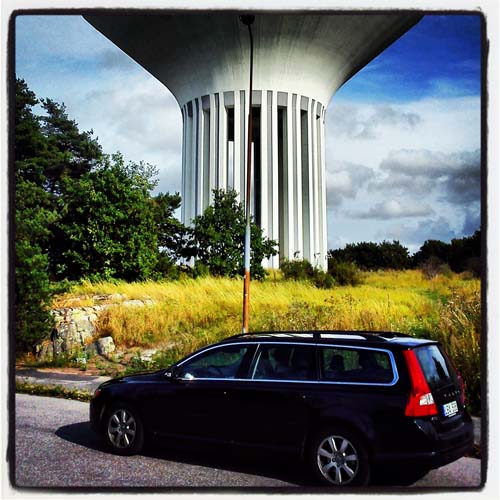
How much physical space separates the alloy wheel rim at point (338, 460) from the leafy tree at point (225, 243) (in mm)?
13101

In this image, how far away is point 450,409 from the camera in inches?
237

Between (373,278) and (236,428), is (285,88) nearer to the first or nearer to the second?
(373,278)

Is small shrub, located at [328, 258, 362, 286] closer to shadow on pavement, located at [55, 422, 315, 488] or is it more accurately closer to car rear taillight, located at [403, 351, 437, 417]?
shadow on pavement, located at [55, 422, 315, 488]

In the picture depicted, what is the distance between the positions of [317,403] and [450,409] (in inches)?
52.9

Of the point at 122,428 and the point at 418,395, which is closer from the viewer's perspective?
the point at 418,395

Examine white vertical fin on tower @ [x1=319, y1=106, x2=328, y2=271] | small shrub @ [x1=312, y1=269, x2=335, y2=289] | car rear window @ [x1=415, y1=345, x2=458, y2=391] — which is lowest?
car rear window @ [x1=415, y1=345, x2=458, y2=391]

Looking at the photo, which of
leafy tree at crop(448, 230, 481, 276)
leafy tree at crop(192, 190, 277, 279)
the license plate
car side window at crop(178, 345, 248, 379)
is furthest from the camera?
leafy tree at crop(192, 190, 277, 279)

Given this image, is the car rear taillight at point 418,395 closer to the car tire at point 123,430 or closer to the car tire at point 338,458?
the car tire at point 338,458

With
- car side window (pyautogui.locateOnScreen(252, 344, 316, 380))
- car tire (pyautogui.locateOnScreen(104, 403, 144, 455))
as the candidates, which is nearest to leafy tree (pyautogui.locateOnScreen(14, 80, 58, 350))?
car tire (pyautogui.locateOnScreen(104, 403, 144, 455))

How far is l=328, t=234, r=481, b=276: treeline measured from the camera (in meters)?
16.4

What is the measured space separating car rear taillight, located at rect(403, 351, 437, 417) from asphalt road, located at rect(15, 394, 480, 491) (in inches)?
38.7

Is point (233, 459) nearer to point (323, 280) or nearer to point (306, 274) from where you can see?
point (323, 280)

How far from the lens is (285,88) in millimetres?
25688

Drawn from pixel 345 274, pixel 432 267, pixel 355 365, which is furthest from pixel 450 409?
pixel 345 274
